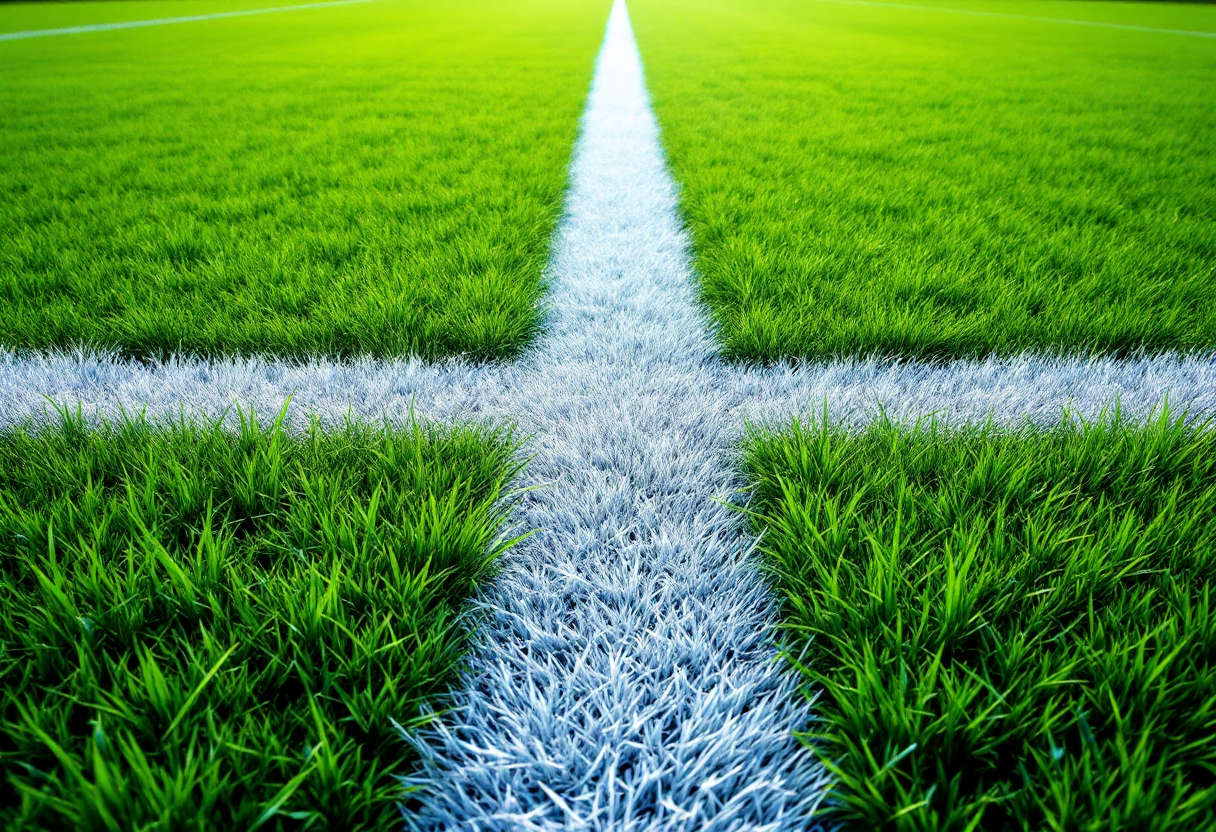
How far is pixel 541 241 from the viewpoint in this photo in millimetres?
2857

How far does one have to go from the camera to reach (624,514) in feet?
4.26

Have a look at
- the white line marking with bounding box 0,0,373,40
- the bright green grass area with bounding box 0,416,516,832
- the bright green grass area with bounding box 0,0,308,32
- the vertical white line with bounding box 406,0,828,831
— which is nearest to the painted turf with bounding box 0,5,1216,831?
the vertical white line with bounding box 406,0,828,831

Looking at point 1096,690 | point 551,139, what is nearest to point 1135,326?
point 1096,690

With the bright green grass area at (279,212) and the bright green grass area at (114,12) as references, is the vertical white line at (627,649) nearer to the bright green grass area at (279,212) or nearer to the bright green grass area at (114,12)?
the bright green grass area at (279,212)

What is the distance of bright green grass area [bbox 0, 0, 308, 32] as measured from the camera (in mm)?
17000

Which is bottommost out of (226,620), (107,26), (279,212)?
(226,620)

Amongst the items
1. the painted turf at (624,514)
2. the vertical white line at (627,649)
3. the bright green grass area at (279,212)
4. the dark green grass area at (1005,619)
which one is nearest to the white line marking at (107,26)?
the bright green grass area at (279,212)

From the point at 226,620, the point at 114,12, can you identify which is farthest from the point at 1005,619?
the point at 114,12

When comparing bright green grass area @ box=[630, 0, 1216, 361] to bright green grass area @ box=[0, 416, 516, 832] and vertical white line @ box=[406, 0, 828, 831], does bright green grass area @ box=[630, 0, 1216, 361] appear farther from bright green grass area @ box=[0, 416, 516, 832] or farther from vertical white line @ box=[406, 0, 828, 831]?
bright green grass area @ box=[0, 416, 516, 832]

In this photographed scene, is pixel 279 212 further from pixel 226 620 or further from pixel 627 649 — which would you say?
pixel 627 649

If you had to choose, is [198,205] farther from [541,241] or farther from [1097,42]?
[1097,42]

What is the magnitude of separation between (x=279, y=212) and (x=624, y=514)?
8.90ft

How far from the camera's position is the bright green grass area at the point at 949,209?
198cm

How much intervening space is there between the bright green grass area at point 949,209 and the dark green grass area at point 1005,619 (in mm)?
718
